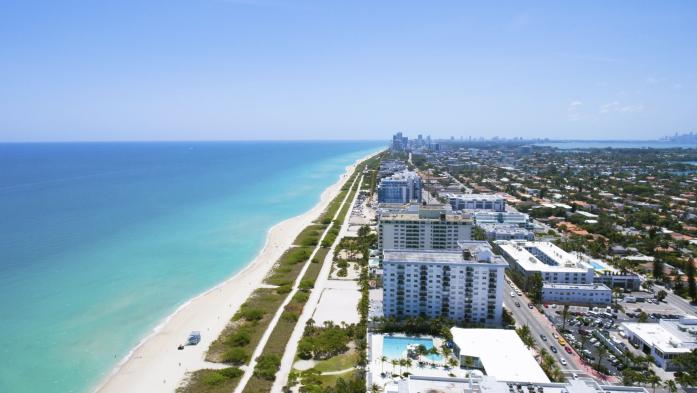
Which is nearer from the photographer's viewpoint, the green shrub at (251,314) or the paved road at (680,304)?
the green shrub at (251,314)

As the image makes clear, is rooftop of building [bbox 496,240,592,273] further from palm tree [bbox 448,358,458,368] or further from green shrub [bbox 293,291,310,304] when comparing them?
green shrub [bbox 293,291,310,304]

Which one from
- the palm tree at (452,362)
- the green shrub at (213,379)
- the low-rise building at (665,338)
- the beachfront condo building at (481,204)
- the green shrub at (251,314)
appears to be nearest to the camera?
the green shrub at (213,379)

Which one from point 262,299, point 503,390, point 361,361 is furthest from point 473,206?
point 503,390

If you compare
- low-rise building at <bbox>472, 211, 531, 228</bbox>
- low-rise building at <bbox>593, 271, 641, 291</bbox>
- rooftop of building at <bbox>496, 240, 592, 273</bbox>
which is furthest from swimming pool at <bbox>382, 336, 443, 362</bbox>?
low-rise building at <bbox>472, 211, 531, 228</bbox>

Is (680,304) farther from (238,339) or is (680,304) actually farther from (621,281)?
(238,339)

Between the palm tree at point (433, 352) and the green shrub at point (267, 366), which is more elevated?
the palm tree at point (433, 352)

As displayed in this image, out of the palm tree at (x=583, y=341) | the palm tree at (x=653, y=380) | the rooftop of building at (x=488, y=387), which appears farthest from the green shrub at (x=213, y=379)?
the palm tree at (x=653, y=380)

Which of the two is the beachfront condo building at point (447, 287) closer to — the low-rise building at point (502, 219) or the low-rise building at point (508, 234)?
the low-rise building at point (508, 234)
